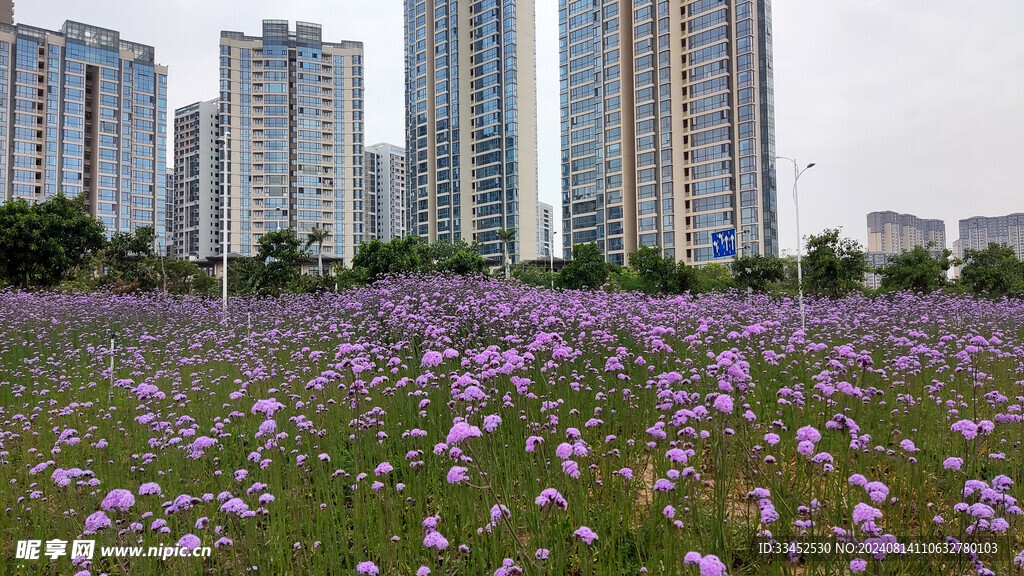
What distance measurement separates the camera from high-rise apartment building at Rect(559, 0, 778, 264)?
63.2 m

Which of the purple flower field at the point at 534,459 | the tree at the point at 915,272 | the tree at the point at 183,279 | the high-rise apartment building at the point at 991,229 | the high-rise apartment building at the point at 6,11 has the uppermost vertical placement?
the high-rise apartment building at the point at 6,11

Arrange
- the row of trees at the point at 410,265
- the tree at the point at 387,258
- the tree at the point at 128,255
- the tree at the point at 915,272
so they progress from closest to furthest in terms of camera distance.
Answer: the tree at the point at 387,258
the row of trees at the point at 410,265
the tree at the point at 915,272
the tree at the point at 128,255

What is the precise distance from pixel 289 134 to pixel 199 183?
25.1 m

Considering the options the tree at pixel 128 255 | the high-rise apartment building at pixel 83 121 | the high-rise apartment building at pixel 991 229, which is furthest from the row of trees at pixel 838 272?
the high-rise apartment building at pixel 991 229

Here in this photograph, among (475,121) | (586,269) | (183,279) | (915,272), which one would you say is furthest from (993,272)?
(475,121)

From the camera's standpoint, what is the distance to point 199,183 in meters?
104

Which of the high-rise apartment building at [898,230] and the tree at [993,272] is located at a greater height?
the high-rise apartment building at [898,230]

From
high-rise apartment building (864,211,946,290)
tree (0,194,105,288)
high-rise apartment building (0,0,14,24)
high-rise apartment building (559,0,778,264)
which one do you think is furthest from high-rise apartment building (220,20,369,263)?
high-rise apartment building (864,211,946,290)

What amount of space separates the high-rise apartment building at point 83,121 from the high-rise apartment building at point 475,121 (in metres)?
44.8

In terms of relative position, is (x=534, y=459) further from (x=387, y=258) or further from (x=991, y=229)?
(x=991, y=229)

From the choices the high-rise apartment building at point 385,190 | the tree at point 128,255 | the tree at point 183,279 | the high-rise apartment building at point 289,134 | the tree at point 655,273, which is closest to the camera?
the tree at point 655,273

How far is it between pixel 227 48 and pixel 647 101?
6871 cm

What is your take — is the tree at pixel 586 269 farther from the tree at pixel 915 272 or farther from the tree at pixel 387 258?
the tree at pixel 915 272

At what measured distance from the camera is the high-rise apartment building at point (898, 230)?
12775 cm
